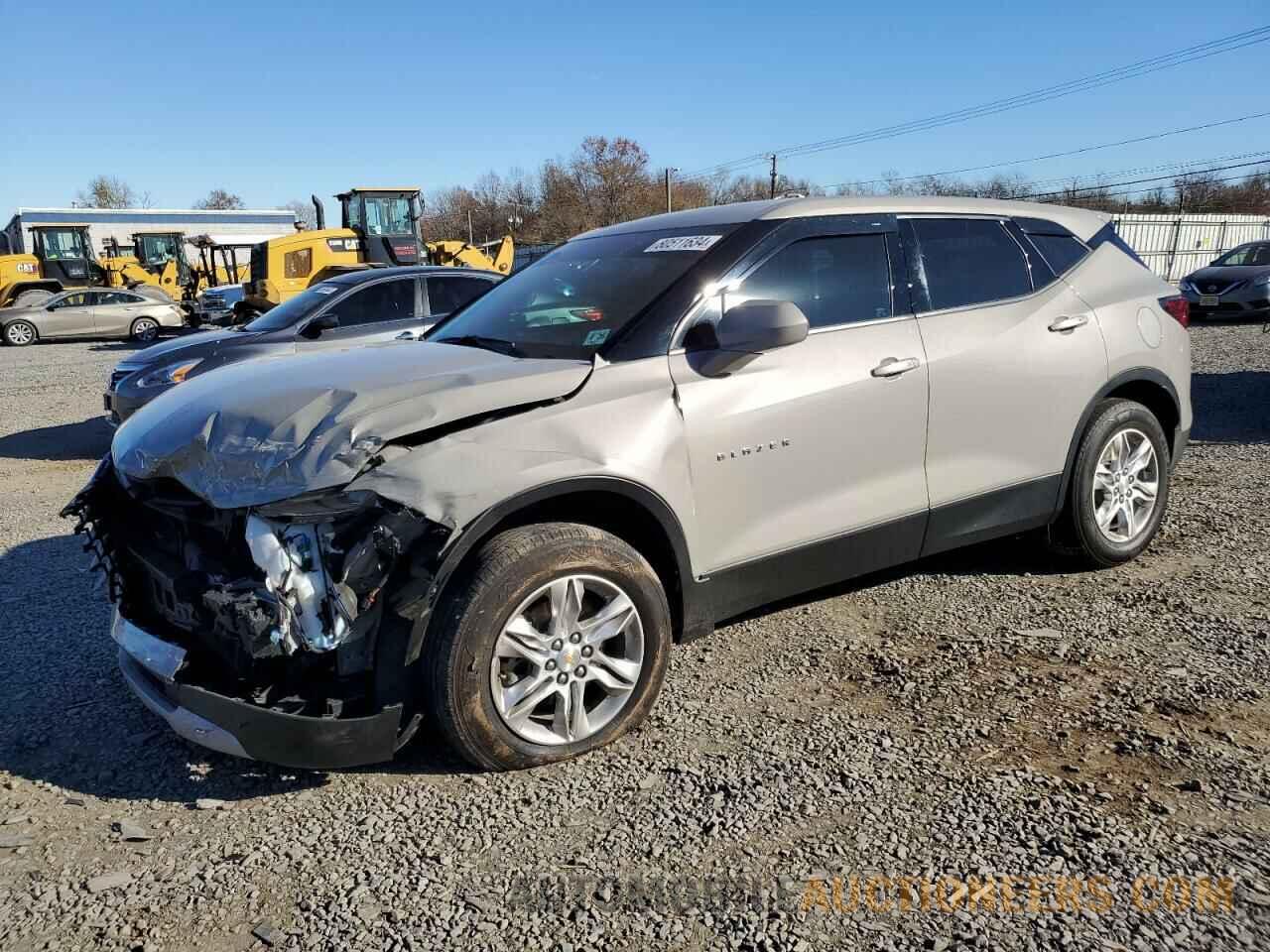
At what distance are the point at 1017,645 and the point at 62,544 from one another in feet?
18.0

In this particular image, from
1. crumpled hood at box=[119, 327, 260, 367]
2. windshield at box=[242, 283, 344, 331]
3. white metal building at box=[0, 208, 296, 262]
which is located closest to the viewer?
crumpled hood at box=[119, 327, 260, 367]

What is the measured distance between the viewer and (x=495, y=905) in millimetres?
2371

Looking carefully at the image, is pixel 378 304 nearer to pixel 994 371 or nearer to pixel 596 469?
pixel 994 371

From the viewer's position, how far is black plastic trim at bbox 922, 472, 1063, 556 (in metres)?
3.91

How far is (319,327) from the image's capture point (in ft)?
27.1

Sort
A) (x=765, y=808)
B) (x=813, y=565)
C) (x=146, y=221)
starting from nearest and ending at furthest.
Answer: (x=765, y=808) < (x=813, y=565) < (x=146, y=221)

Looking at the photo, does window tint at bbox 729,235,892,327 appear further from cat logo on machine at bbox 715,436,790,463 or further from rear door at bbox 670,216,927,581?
cat logo on machine at bbox 715,436,790,463

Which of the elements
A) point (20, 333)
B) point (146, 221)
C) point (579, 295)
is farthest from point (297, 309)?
point (146, 221)

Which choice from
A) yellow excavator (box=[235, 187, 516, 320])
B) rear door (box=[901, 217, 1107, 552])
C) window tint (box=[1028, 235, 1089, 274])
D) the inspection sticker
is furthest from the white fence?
the inspection sticker

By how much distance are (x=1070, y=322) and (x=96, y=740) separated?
4.45m

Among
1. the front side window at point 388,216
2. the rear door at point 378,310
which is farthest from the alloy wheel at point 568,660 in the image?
the front side window at point 388,216

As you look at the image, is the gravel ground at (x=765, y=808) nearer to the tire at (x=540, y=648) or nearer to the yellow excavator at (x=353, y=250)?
the tire at (x=540, y=648)

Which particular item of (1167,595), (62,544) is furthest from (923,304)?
(62,544)

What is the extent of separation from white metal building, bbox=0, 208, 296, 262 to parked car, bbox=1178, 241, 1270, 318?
43.8 m
